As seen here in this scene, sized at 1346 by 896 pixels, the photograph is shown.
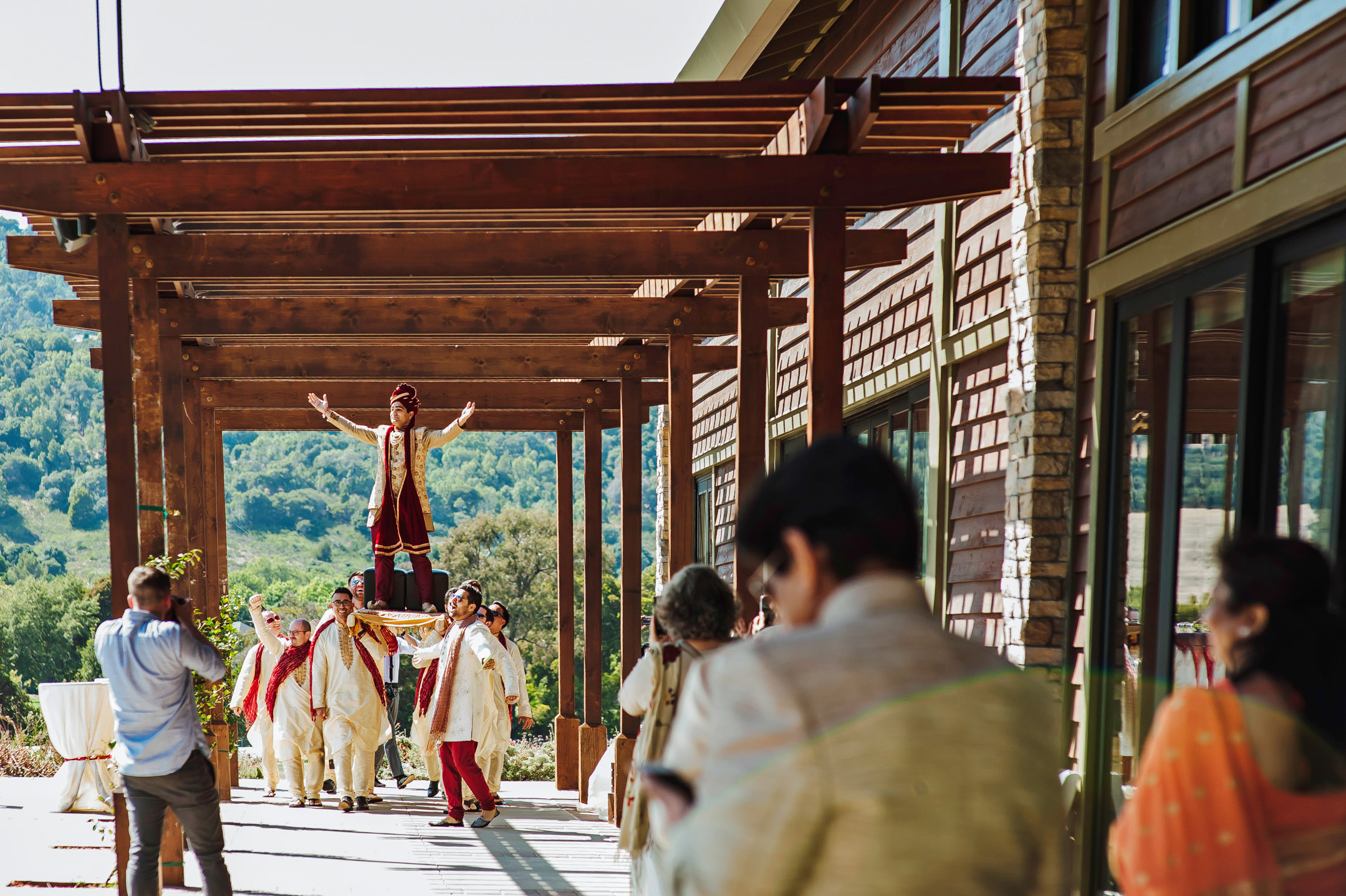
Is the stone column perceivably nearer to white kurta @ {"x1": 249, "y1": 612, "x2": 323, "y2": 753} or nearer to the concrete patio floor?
the concrete patio floor

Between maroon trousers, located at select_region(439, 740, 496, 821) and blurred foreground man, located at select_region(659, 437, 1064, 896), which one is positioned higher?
blurred foreground man, located at select_region(659, 437, 1064, 896)

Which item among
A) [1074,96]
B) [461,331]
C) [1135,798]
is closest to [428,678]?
[461,331]

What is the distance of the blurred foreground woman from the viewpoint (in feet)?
7.01

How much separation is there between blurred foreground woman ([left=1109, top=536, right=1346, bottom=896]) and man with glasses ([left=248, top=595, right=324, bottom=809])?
371 inches

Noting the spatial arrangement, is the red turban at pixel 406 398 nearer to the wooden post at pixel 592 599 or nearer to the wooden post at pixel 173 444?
the wooden post at pixel 173 444

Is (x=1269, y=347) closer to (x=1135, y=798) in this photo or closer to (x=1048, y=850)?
(x=1135, y=798)

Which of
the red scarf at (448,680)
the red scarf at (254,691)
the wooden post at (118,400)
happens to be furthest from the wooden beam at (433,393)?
the wooden post at (118,400)

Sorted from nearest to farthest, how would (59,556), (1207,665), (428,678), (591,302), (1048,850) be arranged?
(1048,850), (1207,665), (591,302), (428,678), (59,556)

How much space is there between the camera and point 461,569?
4209cm

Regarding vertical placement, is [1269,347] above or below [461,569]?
above

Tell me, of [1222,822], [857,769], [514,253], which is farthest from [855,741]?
[514,253]

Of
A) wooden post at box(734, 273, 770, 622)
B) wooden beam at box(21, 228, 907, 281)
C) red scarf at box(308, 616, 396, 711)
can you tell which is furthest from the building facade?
red scarf at box(308, 616, 396, 711)

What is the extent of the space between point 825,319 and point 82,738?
6375 mm

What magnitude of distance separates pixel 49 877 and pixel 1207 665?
5.79 m
